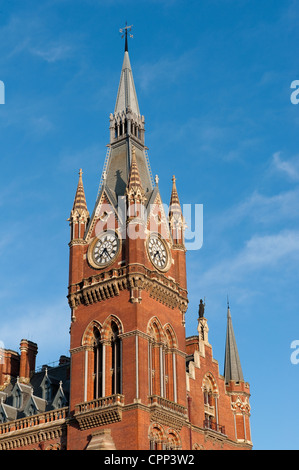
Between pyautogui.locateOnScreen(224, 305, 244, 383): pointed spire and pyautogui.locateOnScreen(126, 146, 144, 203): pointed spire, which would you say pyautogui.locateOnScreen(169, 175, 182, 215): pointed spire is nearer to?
Result: pyautogui.locateOnScreen(126, 146, 144, 203): pointed spire

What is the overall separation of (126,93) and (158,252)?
18.0m

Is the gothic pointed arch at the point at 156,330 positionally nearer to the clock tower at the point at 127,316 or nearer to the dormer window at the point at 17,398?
the clock tower at the point at 127,316

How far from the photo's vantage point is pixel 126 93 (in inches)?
3123

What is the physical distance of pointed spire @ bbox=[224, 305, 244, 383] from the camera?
75312 millimetres

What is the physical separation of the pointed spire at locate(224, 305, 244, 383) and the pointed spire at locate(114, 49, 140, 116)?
21.7 metres

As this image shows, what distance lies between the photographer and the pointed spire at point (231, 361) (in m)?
75.3

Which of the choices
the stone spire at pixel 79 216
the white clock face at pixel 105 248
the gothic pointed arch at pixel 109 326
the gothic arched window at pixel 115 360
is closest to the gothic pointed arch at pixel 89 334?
the gothic pointed arch at pixel 109 326

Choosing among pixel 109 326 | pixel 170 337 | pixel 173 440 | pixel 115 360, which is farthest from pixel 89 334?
pixel 173 440

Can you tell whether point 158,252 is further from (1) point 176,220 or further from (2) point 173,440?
(2) point 173,440

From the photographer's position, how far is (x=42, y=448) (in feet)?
216

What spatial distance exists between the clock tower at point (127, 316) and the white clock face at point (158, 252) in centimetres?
8

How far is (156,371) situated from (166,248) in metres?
10.6
